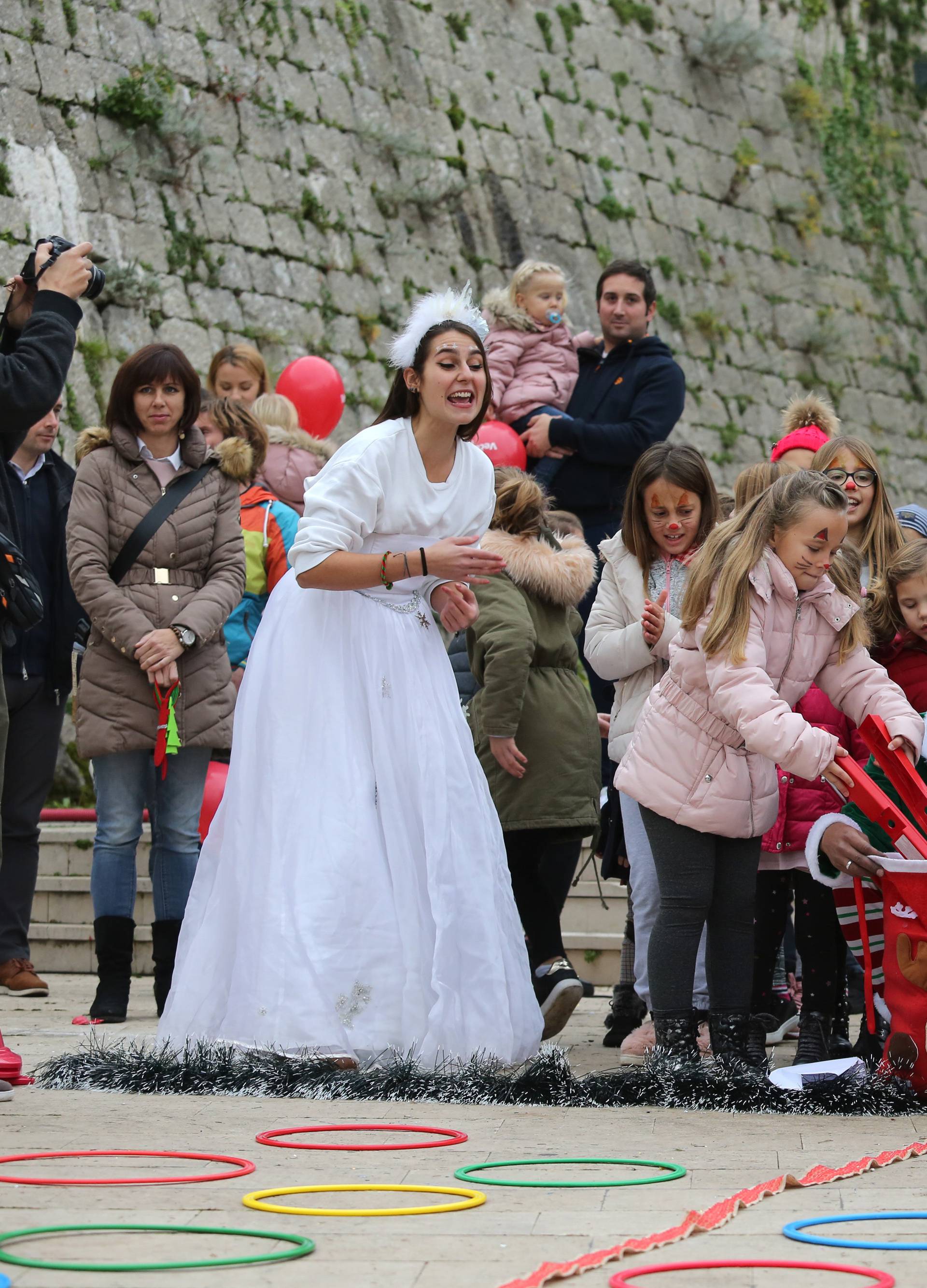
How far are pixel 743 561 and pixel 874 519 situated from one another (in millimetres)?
1235

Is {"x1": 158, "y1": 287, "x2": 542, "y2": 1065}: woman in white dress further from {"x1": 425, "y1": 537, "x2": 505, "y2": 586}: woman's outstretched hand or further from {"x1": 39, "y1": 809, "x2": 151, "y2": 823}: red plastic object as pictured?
{"x1": 39, "y1": 809, "x2": 151, "y2": 823}: red plastic object

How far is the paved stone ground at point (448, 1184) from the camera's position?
→ 233 cm

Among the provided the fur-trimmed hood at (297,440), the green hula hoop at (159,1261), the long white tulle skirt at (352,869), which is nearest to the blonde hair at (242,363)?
the fur-trimmed hood at (297,440)

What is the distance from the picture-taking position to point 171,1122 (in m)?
3.57

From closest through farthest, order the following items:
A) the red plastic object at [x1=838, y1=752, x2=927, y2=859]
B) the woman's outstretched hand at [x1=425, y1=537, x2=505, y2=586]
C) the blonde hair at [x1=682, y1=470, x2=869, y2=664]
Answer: the red plastic object at [x1=838, y1=752, x2=927, y2=859]
the blonde hair at [x1=682, y1=470, x2=869, y2=664]
the woman's outstretched hand at [x1=425, y1=537, x2=505, y2=586]

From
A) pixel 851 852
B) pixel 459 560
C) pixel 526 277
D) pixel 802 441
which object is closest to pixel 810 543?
pixel 851 852

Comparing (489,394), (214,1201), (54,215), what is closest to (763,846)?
(489,394)

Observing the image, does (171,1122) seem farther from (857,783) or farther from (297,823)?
(857,783)

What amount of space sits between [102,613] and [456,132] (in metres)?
9.30

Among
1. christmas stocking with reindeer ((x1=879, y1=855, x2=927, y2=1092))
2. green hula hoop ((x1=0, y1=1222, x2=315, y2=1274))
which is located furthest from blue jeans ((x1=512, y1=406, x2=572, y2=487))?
green hula hoop ((x1=0, y1=1222, x2=315, y2=1274))

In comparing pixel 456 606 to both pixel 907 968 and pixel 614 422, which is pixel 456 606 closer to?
pixel 907 968

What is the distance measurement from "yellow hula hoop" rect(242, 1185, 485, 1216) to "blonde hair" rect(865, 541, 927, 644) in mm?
2371

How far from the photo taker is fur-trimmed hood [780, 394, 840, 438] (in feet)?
21.9

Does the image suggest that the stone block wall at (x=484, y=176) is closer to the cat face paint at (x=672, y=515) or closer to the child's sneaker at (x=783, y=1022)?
the cat face paint at (x=672, y=515)
